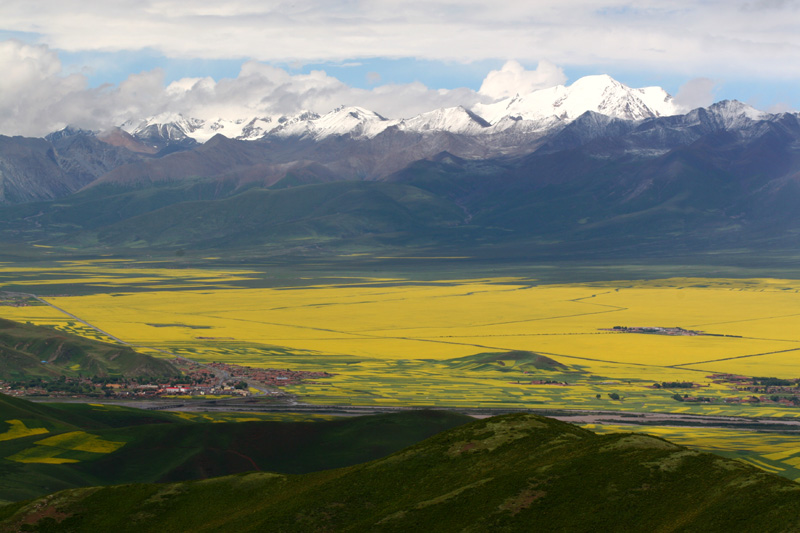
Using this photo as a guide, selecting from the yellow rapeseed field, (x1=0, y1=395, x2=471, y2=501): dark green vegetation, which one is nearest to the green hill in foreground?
(x1=0, y1=395, x2=471, y2=501): dark green vegetation

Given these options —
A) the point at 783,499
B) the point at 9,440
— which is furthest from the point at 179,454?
the point at 783,499

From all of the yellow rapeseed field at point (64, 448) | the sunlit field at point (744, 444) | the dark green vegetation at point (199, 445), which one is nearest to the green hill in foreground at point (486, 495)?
the dark green vegetation at point (199, 445)

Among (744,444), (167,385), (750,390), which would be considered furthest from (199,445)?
(750,390)

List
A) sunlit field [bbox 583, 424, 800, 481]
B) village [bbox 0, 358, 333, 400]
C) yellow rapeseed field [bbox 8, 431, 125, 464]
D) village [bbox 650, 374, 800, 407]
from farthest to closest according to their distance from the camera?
village [bbox 0, 358, 333, 400]
village [bbox 650, 374, 800, 407]
sunlit field [bbox 583, 424, 800, 481]
yellow rapeseed field [bbox 8, 431, 125, 464]

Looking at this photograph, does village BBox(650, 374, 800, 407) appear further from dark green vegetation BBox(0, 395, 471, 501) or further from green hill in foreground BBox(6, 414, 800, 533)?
green hill in foreground BBox(6, 414, 800, 533)

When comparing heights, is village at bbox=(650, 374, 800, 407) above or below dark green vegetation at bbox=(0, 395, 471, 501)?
below

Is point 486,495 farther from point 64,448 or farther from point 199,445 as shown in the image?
point 64,448
